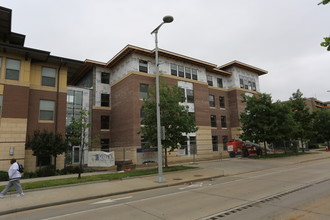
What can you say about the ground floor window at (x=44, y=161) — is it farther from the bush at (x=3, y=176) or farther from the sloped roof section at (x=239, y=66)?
the sloped roof section at (x=239, y=66)

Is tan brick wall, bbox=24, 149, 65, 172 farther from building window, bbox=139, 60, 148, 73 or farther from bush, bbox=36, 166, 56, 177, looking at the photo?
building window, bbox=139, 60, 148, 73

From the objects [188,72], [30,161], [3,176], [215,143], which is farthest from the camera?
[215,143]

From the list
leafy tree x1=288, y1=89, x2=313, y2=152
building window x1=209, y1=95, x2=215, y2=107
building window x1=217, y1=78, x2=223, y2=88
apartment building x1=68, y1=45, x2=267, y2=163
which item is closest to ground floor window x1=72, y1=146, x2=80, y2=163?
apartment building x1=68, y1=45, x2=267, y2=163

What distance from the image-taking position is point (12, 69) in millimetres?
19891

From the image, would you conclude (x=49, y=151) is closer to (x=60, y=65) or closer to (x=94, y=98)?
(x=60, y=65)

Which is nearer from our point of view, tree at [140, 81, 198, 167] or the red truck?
tree at [140, 81, 198, 167]

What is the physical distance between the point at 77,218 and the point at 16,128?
1600 cm

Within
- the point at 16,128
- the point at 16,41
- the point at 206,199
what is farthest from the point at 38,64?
the point at 206,199

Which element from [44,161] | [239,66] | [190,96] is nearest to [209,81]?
[239,66]

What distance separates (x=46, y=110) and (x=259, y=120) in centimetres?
2252

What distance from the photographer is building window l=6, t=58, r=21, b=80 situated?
19688mm

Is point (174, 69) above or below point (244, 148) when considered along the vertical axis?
above

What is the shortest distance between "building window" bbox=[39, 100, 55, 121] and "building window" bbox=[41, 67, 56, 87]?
1826 mm

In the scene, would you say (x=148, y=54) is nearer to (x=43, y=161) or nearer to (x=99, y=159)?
(x=99, y=159)
